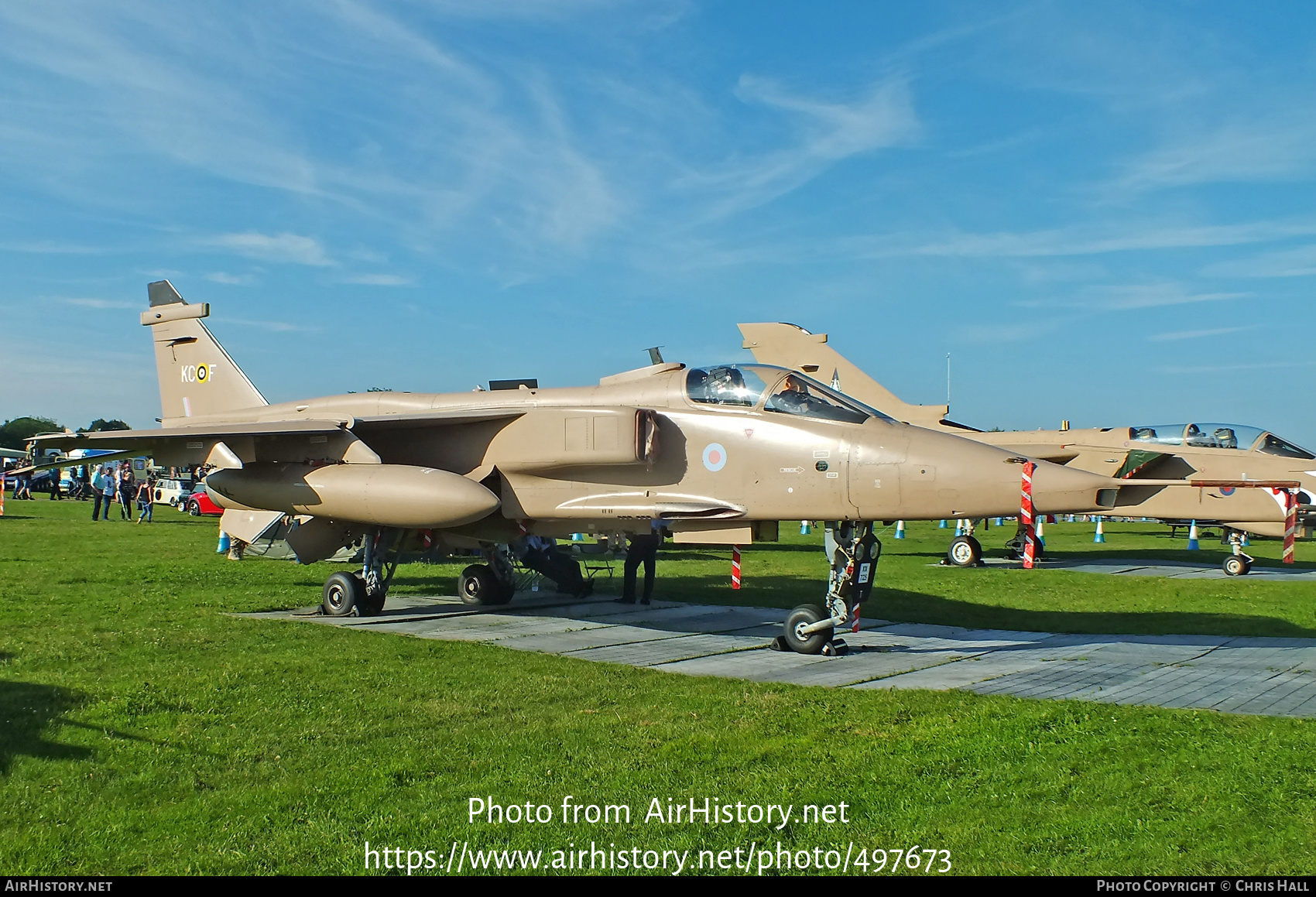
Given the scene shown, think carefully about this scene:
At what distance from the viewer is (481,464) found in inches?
471

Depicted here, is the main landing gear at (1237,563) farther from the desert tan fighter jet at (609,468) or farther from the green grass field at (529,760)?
the green grass field at (529,760)

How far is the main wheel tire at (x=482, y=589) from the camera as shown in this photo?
47.4 feet

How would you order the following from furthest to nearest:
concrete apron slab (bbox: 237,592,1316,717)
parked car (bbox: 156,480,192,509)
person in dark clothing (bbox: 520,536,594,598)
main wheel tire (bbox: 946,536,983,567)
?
parked car (bbox: 156,480,192,509), main wheel tire (bbox: 946,536,983,567), person in dark clothing (bbox: 520,536,594,598), concrete apron slab (bbox: 237,592,1316,717)

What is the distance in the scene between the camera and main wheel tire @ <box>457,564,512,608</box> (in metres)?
14.5

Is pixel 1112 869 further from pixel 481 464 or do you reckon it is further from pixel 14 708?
pixel 481 464

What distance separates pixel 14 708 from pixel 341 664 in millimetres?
2669

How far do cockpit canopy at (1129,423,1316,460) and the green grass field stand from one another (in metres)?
16.6

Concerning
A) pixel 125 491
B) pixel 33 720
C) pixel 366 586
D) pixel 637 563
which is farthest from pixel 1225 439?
pixel 125 491

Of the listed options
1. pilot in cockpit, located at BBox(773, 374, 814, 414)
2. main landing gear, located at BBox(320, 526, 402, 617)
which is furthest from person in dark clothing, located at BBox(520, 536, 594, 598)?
pilot in cockpit, located at BBox(773, 374, 814, 414)

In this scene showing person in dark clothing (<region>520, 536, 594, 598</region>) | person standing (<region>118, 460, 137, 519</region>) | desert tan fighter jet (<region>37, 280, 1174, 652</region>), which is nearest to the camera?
desert tan fighter jet (<region>37, 280, 1174, 652</region>)

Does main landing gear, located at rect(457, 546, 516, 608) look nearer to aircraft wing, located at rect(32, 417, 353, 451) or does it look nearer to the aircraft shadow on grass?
aircraft wing, located at rect(32, 417, 353, 451)

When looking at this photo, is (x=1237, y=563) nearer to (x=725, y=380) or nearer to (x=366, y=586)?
(x=725, y=380)

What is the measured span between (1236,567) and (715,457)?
15.2m
